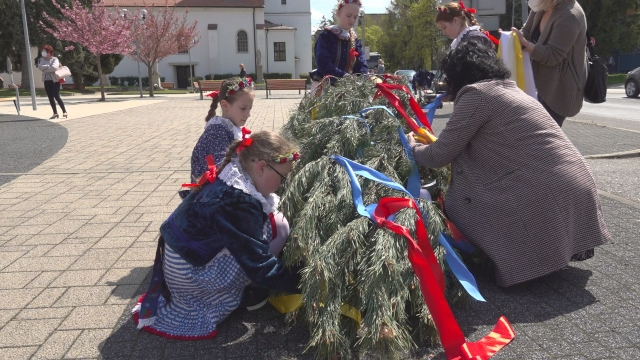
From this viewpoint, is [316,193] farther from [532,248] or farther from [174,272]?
[532,248]

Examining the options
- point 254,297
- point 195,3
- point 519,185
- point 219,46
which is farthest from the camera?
point 195,3

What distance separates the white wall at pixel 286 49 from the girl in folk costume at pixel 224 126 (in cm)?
5496

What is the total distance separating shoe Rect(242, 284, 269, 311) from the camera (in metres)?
3.33

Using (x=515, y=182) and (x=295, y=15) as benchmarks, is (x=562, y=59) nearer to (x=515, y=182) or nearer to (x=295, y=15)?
(x=515, y=182)

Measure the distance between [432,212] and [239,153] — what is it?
106 centimetres

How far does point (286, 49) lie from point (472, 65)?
2208 inches

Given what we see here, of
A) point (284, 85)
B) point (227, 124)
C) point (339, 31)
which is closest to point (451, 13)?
point (339, 31)

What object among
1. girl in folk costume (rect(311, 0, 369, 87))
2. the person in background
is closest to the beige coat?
the person in background

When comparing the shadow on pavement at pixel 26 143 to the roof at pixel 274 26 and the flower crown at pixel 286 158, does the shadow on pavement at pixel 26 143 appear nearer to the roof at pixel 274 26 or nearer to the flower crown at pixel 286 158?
the flower crown at pixel 286 158

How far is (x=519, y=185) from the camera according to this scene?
3.25m

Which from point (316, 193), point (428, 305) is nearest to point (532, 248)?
point (428, 305)

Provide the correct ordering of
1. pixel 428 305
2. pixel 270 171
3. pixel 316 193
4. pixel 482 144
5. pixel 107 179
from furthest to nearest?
pixel 107 179 < pixel 482 144 < pixel 316 193 < pixel 270 171 < pixel 428 305

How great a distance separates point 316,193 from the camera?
3150mm

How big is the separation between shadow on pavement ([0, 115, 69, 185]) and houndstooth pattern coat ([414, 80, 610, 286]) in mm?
6170
